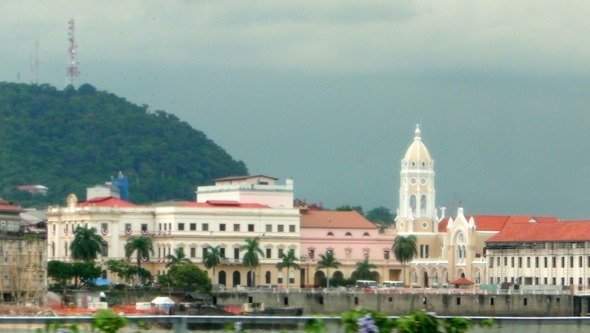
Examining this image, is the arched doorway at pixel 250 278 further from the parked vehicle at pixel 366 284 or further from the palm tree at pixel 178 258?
the parked vehicle at pixel 366 284

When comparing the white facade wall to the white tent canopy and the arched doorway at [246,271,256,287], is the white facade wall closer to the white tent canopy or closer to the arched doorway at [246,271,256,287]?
the arched doorway at [246,271,256,287]

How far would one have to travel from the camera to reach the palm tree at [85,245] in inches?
3866

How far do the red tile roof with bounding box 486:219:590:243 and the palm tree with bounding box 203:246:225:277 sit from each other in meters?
16.7

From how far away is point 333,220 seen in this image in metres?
113

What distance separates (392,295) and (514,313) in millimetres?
6816

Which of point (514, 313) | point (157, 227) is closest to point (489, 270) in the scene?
point (514, 313)

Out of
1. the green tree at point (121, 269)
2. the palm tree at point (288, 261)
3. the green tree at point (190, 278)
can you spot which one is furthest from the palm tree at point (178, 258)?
the palm tree at point (288, 261)

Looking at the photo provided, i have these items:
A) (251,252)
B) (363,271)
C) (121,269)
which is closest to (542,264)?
(363,271)

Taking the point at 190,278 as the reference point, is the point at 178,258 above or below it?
above

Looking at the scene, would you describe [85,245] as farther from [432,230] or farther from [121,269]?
[432,230]

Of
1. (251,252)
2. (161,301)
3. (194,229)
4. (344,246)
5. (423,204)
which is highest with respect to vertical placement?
(423,204)

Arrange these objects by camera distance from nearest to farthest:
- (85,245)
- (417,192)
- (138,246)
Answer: (85,245)
(138,246)
(417,192)

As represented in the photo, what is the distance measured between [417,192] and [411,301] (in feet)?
85.0

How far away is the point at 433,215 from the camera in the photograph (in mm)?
116000
